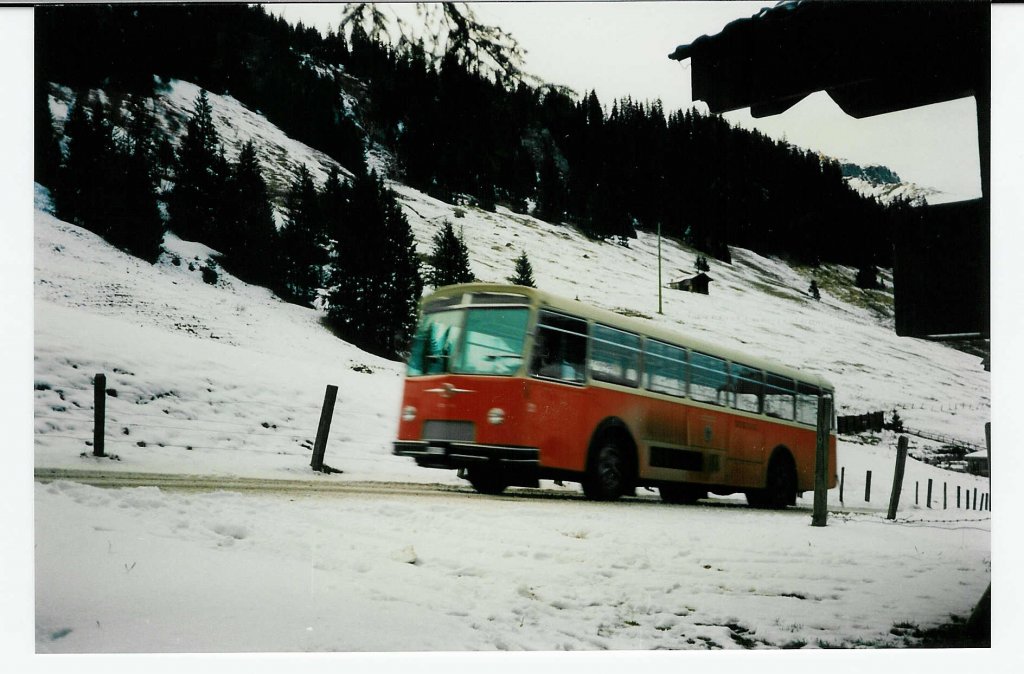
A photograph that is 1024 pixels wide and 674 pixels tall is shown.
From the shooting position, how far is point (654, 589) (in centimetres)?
604

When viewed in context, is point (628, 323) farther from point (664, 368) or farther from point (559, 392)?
point (559, 392)

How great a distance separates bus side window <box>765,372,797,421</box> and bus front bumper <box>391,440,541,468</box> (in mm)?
2742

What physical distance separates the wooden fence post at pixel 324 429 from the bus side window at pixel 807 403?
4436 mm

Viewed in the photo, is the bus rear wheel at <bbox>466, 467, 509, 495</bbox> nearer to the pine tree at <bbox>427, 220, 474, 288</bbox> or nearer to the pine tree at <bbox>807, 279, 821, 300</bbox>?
the pine tree at <bbox>427, 220, 474, 288</bbox>

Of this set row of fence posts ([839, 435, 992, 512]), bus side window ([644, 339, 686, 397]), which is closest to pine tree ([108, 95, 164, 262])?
bus side window ([644, 339, 686, 397])

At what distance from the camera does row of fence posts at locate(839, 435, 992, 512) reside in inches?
278

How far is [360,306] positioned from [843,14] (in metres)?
4.31

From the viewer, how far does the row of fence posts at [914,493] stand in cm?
707

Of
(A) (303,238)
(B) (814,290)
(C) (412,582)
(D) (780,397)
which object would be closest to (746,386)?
(D) (780,397)

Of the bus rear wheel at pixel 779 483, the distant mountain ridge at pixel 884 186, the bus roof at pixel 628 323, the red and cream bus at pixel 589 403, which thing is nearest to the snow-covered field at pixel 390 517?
the bus roof at pixel 628 323

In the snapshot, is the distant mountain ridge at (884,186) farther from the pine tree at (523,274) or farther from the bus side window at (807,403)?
the pine tree at (523,274)

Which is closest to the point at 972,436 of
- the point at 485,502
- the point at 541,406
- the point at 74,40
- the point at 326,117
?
the point at 541,406

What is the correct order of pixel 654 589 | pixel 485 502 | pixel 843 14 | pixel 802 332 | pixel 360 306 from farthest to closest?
pixel 802 332 < pixel 360 306 < pixel 485 502 < pixel 654 589 < pixel 843 14

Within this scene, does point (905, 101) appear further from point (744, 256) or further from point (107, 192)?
point (107, 192)
